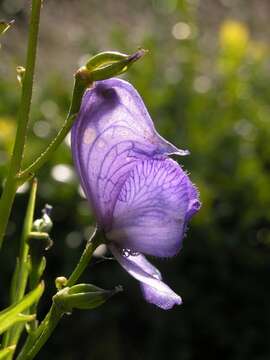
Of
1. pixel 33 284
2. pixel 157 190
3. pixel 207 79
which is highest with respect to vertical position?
pixel 157 190

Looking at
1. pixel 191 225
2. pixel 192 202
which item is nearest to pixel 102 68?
pixel 192 202

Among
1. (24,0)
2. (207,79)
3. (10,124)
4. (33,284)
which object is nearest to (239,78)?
(207,79)

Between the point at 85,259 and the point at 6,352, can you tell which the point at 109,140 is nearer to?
the point at 85,259

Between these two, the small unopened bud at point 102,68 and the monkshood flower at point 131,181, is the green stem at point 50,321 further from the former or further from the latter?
the small unopened bud at point 102,68

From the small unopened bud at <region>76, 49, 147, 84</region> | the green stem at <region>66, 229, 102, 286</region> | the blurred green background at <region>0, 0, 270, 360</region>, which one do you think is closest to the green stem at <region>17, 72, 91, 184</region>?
the small unopened bud at <region>76, 49, 147, 84</region>

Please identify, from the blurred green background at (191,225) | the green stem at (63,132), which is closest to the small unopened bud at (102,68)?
the green stem at (63,132)

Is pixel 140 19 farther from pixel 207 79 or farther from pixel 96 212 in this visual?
pixel 96 212

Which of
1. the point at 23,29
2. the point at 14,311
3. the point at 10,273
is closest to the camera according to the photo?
the point at 14,311
